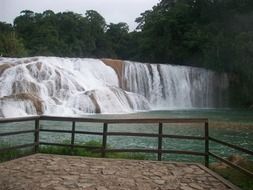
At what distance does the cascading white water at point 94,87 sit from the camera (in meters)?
25.4

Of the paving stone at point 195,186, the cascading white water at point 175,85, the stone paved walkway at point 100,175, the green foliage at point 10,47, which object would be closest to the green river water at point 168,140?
the stone paved walkway at point 100,175

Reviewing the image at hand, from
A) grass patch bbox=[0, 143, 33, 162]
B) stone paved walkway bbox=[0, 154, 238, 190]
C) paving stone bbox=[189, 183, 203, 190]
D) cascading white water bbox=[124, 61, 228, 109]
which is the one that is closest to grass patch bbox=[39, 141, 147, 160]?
grass patch bbox=[0, 143, 33, 162]

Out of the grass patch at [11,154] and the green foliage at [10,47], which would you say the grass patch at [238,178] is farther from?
the green foliage at [10,47]

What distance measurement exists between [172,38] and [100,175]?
42918 millimetres

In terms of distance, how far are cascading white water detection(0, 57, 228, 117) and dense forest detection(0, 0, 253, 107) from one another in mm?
2748

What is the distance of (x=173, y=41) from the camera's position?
4853 centimetres

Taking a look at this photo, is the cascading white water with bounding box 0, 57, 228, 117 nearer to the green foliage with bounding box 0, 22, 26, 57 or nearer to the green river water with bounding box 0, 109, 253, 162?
the green river water with bounding box 0, 109, 253, 162

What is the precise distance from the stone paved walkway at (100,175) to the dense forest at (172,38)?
103 feet

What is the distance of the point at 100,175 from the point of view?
7.16 m

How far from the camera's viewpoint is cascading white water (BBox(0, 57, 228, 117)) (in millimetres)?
25406

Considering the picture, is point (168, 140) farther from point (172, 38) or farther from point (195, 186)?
point (172, 38)

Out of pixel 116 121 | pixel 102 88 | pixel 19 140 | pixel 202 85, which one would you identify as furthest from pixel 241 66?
pixel 116 121

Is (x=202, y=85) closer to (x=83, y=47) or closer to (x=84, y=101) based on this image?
(x=84, y=101)

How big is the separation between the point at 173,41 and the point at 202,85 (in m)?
10.7
